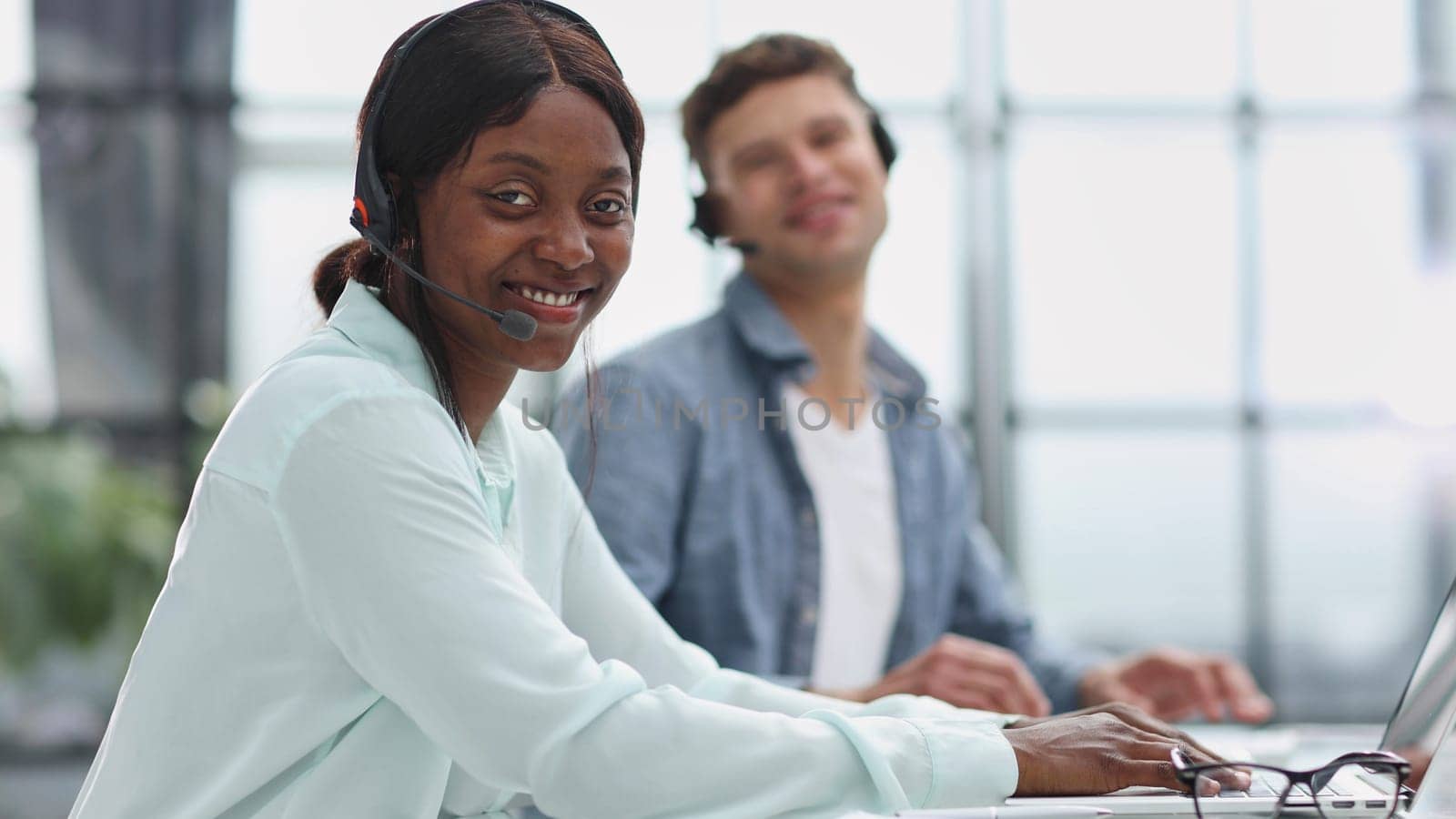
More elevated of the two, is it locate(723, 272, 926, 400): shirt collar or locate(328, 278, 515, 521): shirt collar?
locate(328, 278, 515, 521): shirt collar

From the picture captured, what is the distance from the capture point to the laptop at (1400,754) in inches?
34.2

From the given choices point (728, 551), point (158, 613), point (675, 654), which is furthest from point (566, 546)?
point (728, 551)

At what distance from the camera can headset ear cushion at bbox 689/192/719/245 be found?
1868 mm

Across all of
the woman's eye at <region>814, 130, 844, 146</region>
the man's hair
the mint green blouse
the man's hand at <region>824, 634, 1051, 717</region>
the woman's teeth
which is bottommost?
the man's hand at <region>824, 634, 1051, 717</region>

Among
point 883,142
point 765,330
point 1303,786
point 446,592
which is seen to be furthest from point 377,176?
point 883,142

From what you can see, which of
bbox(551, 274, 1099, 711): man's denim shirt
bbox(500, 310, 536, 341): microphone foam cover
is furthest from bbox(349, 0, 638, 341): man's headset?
bbox(551, 274, 1099, 711): man's denim shirt

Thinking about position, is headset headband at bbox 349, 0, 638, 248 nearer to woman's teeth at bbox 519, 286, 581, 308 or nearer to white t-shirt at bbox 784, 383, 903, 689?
woman's teeth at bbox 519, 286, 581, 308

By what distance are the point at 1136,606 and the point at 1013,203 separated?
1.30 metres

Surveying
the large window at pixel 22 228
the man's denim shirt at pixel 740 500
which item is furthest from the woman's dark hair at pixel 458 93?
the large window at pixel 22 228

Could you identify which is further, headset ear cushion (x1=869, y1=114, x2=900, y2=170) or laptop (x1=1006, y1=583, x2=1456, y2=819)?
headset ear cushion (x1=869, y1=114, x2=900, y2=170)

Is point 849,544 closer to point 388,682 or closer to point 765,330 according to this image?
point 765,330

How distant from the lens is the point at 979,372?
4.33 metres

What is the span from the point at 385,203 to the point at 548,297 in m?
0.13

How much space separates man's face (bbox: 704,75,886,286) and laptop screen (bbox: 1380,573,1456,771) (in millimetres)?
921
